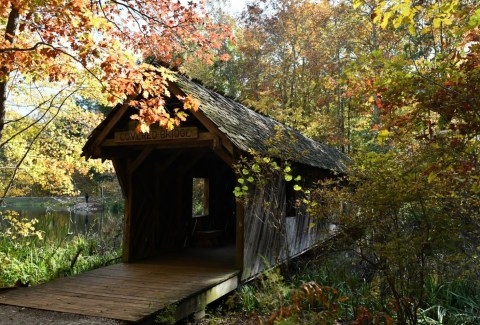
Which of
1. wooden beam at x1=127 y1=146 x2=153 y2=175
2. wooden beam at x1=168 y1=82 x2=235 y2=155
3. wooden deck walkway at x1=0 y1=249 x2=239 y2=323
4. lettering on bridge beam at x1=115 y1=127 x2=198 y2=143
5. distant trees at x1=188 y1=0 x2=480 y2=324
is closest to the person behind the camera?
distant trees at x1=188 y1=0 x2=480 y2=324

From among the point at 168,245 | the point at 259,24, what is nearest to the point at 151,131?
the point at 168,245

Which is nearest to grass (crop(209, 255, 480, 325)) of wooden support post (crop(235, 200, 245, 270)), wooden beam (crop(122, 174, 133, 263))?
wooden support post (crop(235, 200, 245, 270))

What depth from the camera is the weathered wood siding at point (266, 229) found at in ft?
25.0

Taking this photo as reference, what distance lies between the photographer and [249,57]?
27.0 metres

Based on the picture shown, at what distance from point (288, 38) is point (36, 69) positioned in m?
20.0

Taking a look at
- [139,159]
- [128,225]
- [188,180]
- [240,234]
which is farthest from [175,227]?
[240,234]

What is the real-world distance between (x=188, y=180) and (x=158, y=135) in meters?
3.16

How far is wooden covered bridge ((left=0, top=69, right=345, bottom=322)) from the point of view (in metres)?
5.86

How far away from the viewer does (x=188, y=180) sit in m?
10.6

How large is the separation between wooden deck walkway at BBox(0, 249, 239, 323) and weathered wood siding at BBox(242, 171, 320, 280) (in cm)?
56

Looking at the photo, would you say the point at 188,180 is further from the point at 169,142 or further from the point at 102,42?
the point at 102,42

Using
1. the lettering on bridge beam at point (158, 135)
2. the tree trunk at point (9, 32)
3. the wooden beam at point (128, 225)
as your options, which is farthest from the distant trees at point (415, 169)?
the tree trunk at point (9, 32)

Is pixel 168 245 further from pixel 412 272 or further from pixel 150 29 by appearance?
pixel 412 272

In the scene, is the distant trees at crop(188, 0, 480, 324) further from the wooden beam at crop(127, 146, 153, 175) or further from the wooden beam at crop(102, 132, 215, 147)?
the wooden beam at crop(127, 146, 153, 175)
